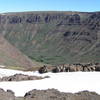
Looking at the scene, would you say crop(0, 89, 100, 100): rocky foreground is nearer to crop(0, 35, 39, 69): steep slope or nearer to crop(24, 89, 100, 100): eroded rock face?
crop(24, 89, 100, 100): eroded rock face

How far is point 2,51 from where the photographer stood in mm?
146875

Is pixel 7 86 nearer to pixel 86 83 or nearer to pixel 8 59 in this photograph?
pixel 86 83

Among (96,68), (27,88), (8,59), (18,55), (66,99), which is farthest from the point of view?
(18,55)

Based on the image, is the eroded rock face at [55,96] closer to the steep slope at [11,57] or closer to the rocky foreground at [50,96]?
the rocky foreground at [50,96]

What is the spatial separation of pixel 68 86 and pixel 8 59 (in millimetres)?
110167

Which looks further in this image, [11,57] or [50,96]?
[11,57]

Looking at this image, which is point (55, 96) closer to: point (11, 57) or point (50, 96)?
point (50, 96)

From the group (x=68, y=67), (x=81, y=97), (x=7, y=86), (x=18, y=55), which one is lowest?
(x=18, y=55)

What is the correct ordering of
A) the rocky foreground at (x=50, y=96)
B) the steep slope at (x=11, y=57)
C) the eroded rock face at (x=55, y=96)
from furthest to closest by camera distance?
the steep slope at (x=11, y=57), the eroded rock face at (x=55, y=96), the rocky foreground at (x=50, y=96)

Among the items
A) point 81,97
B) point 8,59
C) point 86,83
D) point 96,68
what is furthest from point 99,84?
point 8,59

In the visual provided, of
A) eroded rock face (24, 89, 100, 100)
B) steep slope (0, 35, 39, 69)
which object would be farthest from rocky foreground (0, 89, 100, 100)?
steep slope (0, 35, 39, 69)

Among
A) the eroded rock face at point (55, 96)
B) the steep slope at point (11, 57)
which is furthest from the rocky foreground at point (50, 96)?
the steep slope at point (11, 57)

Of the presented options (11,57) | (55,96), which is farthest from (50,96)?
(11,57)

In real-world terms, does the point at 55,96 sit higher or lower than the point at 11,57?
higher
